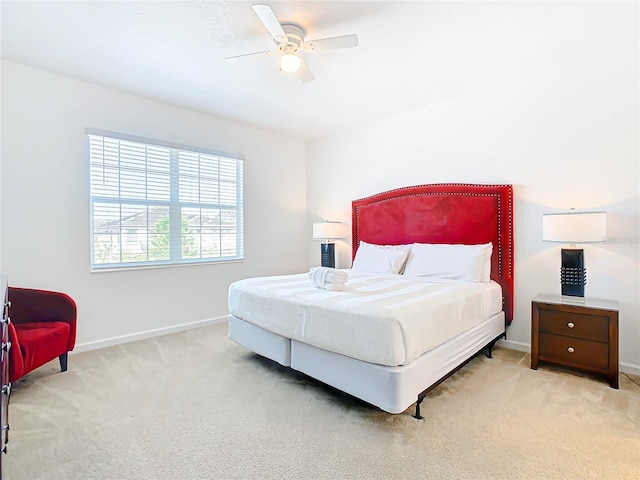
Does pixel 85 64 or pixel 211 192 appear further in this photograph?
pixel 211 192

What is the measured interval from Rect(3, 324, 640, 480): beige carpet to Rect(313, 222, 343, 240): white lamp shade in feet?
7.09

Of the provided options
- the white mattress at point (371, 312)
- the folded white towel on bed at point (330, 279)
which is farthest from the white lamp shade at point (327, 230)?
the folded white towel on bed at point (330, 279)

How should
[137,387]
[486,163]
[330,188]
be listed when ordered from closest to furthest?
[137,387] < [486,163] < [330,188]

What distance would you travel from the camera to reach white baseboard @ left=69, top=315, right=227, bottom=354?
129 inches

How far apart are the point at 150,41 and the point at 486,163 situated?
3.23 meters

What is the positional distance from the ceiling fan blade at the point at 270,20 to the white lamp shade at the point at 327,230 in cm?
259

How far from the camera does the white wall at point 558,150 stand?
270 cm

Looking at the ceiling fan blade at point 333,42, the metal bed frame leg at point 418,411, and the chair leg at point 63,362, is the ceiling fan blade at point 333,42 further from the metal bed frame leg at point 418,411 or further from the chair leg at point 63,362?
the chair leg at point 63,362

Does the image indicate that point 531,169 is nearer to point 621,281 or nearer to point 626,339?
point 621,281

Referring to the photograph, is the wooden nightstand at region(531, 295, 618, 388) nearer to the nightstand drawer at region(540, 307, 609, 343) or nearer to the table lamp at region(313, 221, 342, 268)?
the nightstand drawer at region(540, 307, 609, 343)

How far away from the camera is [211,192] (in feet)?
14.1

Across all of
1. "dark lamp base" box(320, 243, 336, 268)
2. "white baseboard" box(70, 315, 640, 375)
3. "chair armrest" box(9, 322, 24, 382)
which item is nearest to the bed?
"white baseboard" box(70, 315, 640, 375)

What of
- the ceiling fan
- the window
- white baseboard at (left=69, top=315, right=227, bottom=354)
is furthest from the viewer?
the window

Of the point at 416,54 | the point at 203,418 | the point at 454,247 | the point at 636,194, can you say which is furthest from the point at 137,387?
the point at 636,194
